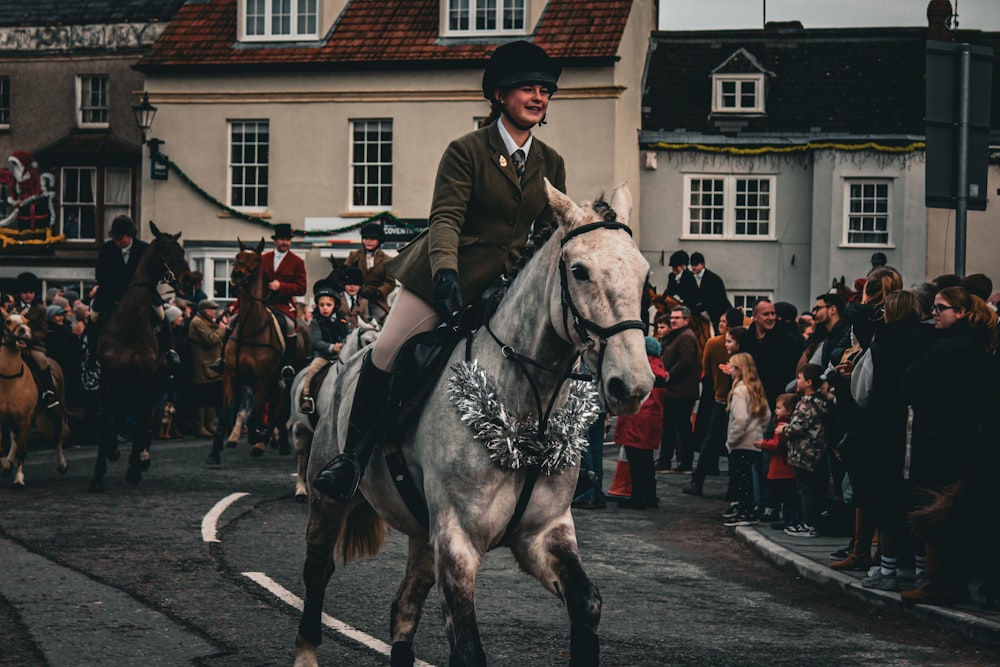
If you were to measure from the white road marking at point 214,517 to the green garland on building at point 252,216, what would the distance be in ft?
66.0

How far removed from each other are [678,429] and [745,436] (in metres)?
5.27

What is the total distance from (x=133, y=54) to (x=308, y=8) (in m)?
7.21

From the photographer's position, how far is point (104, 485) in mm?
15211

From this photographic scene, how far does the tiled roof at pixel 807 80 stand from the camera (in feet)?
126

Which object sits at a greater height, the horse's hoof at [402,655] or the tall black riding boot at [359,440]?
the tall black riding boot at [359,440]

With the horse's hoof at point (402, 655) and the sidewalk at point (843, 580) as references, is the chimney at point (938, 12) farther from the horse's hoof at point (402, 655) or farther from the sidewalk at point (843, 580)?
the horse's hoof at point (402, 655)

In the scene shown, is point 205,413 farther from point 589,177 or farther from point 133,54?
point 133,54

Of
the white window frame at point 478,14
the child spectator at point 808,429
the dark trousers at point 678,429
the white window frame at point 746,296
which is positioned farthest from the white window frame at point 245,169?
the child spectator at point 808,429

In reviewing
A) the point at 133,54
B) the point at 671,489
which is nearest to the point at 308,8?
the point at 133,54

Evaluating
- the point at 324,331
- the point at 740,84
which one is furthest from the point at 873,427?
the point at 740,84

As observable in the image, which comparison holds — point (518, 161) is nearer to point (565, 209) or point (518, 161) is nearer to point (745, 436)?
point (565, 209)

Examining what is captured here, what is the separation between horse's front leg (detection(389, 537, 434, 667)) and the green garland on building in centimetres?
2764

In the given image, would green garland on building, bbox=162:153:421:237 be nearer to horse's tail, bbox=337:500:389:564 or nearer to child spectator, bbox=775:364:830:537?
child spectator, bbox=775:364:830:537

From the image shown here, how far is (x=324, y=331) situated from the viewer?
595 inches
